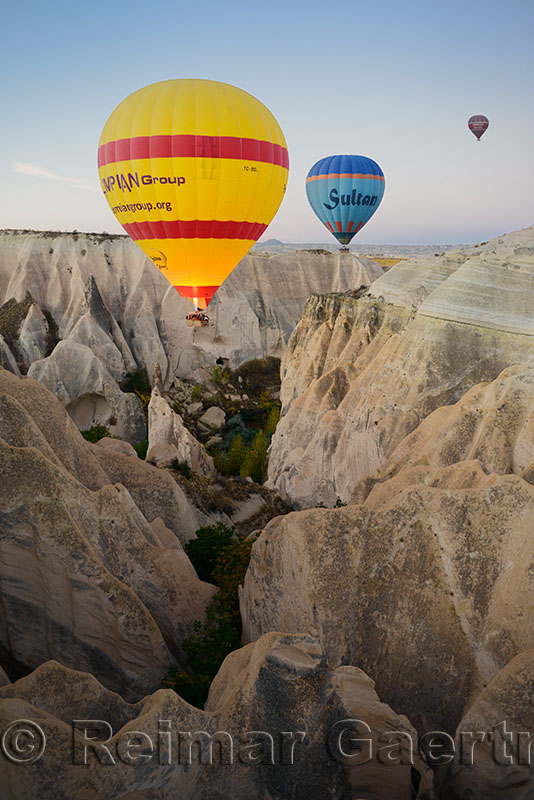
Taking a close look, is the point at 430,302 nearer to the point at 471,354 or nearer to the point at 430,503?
the point at 471,354

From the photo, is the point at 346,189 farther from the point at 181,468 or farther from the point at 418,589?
the point at 418,589

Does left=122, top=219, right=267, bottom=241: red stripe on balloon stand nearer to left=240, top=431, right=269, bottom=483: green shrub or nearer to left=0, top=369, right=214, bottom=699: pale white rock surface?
left=240, top=431, right=269, bottom=483: green shrub

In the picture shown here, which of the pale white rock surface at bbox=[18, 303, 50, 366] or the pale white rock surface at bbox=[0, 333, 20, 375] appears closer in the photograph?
the pale white rock surface at bbox=[0, 333, 20, 375]

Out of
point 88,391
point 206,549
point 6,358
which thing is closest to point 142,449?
point 88,391

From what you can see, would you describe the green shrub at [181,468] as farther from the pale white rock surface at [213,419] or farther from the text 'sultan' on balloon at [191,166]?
Result: the pale white rock surface at [213,419]

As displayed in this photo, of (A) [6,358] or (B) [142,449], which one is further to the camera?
(A) [6,358]

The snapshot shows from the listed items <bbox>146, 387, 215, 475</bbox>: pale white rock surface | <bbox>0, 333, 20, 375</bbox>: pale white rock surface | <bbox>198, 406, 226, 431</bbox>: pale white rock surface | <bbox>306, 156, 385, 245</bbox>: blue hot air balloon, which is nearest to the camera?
<bbox>146, 387, 215, 475</bbox>: pale white rock surface

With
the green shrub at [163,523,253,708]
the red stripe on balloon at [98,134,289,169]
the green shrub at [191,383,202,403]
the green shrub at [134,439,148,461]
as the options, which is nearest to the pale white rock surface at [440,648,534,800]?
the green shrub at [163,523,253,708]
